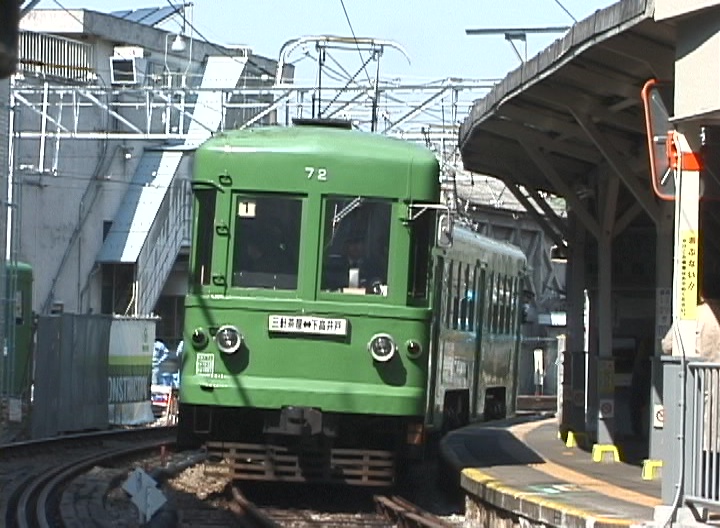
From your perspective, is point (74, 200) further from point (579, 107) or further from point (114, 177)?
point (579, 107)

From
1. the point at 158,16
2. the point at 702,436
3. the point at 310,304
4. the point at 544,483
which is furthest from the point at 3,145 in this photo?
the point at 158,16

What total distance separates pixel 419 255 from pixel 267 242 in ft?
4.11

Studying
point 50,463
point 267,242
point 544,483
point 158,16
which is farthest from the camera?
point 158,16

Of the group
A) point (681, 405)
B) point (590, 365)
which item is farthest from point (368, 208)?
point (590, 365)

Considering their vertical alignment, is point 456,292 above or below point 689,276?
above

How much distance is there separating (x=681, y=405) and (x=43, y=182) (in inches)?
1252

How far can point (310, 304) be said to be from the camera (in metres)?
13.5

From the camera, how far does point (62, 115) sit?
1540 inches

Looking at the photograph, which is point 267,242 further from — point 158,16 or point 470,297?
point 158,16

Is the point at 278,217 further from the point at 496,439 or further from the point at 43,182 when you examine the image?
the point at 43,182

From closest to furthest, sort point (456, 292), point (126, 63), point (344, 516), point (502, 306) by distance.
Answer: point (344, 516) < point (456, 292) < point (502, 306) < point (126, 63)

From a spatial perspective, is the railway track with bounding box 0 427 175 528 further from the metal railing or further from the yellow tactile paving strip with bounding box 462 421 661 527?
the metal railing

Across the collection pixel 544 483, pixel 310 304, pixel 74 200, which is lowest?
pixel 544 483

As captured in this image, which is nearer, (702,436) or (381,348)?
(702,436)
